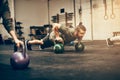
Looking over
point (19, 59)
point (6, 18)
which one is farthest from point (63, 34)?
point (6, 18)

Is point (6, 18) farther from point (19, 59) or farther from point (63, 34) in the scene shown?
point (63, 34)

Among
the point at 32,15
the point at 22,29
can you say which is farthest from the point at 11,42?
the point at 32,15

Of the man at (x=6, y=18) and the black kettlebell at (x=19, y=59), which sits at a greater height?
the man at (x=6, y=18)

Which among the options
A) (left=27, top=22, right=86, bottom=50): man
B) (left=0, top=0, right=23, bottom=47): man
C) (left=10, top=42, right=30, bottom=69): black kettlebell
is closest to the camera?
(left=0, top=0, right=23, bottom=47): man

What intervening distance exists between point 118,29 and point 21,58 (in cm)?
672

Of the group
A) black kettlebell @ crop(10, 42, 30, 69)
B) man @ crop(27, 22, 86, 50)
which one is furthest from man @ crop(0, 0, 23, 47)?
man @ crop(27, 22, 86, 50)

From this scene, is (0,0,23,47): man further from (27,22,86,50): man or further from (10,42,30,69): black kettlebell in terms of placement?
(27,22,86,50): man

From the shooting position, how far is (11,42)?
30.3 feet

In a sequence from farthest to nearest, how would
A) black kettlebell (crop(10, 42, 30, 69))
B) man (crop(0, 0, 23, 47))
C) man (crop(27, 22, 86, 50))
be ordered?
man (crop(27, 22, 86, 50)) < black kettlebell (crop(10, 42, 30, 69)) < man (crop(0, 0, 23, 47))

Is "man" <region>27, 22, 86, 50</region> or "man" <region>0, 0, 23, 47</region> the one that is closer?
"man" <region>0, 0, 23, 47</region>

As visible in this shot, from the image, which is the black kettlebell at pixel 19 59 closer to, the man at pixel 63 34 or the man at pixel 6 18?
the man at pixel 6 18

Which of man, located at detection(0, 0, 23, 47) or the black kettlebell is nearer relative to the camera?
man, located at detection(0, 0, 23, 47)

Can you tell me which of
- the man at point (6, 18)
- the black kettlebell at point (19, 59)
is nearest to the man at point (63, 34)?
the black kettlebell at point (19, 59)

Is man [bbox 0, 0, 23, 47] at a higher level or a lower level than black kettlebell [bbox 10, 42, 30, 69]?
higher
